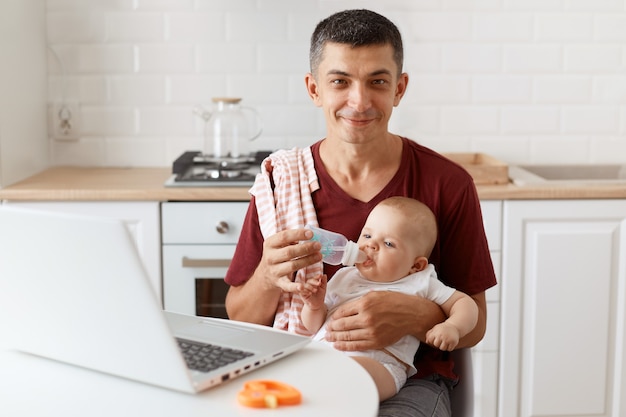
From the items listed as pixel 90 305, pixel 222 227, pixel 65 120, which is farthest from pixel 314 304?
pixel 65 120

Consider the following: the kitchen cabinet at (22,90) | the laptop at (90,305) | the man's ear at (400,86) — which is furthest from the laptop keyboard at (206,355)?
the kitchen cabinet at (22,90)

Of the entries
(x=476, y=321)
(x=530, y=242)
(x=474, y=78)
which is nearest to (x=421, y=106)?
(x=474, y=78)

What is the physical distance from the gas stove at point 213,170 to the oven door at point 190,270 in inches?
7.8

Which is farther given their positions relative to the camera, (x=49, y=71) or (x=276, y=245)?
(x=49, y=71)

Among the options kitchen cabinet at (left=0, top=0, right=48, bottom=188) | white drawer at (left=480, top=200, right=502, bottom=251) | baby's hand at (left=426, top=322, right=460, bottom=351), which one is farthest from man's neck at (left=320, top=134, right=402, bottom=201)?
kitchen cabinet at (left=0, top=0, right=48, bottom=188)

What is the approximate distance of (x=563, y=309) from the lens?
2.81m

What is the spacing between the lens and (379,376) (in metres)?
1.68

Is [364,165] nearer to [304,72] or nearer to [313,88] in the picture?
[313,88]

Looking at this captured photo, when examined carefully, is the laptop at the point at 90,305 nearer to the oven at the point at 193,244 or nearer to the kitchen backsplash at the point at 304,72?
the oven at the point at 193,244

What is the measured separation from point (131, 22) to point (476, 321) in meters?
1.96

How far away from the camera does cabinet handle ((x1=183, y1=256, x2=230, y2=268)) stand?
2752 mm

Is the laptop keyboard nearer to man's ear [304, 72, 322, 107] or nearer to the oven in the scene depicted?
man's ear [304, 72, 322, 107]

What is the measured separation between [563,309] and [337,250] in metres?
1.31

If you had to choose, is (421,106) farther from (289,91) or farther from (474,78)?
(289,91)
